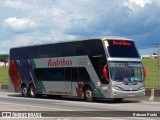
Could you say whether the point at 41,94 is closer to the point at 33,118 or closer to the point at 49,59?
the point at 49,59

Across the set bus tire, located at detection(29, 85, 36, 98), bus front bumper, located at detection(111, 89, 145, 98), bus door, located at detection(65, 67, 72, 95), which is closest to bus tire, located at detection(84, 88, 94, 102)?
bus door, located at detection(65, 67, 72, 95)

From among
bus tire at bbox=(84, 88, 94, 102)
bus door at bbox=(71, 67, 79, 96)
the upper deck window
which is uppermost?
the upper deck window

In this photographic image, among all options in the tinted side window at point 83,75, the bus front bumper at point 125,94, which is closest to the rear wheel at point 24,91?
the tinted side window at point 83,75

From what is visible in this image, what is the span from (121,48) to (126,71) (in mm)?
1352

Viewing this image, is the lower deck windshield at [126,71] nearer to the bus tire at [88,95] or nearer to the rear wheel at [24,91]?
the bus tire at [88,95]

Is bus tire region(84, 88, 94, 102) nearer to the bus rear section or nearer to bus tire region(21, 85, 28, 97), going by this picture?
the bus rear section

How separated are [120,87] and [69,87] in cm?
402

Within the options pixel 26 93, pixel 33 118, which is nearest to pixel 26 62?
pixel 26 93

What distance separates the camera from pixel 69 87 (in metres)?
27.8

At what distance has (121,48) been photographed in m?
25.7

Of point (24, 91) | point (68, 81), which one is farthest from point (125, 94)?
point (24, 91)

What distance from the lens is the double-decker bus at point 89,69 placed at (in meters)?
24.9

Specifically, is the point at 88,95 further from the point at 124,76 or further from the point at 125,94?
the point at 124,76

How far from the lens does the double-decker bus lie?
24.9 m
